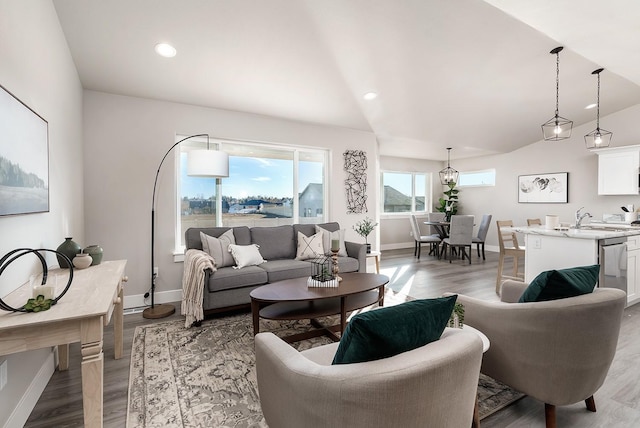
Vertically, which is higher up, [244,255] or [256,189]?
[256,189]

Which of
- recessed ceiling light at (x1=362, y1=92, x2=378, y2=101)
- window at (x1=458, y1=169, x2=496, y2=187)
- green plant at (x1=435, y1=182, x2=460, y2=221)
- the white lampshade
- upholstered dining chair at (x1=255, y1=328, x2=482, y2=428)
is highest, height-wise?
recessed ceiling light at (x1=362, y1=92, x2=378, y2=101)

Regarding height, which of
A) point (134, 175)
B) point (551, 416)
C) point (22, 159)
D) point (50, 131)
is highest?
point (50, 131)

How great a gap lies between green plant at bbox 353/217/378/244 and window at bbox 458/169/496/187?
14.1 feet

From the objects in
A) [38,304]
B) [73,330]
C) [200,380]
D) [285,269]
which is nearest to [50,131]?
[38,304]

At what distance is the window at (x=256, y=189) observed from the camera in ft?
13.8

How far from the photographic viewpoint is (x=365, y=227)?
5.09m

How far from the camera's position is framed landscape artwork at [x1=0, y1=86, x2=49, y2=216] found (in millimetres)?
1576

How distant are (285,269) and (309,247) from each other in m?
0.64

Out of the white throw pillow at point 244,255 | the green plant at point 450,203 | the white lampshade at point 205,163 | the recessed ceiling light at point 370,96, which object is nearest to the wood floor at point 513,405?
the white throw pillow at point 244,255

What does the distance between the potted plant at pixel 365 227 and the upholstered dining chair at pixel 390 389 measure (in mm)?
3718

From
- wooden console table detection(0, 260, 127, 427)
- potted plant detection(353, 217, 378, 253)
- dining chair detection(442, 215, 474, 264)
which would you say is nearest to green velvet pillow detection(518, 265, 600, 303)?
wooden console table detection(0, 260, 127, 427)

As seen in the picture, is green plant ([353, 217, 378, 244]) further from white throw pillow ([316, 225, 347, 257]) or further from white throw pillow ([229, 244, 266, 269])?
white throw pillow ([229, 244, 266, 269])

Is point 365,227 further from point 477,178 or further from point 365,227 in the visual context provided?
point 477,178

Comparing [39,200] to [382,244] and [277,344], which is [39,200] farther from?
[382,244]
